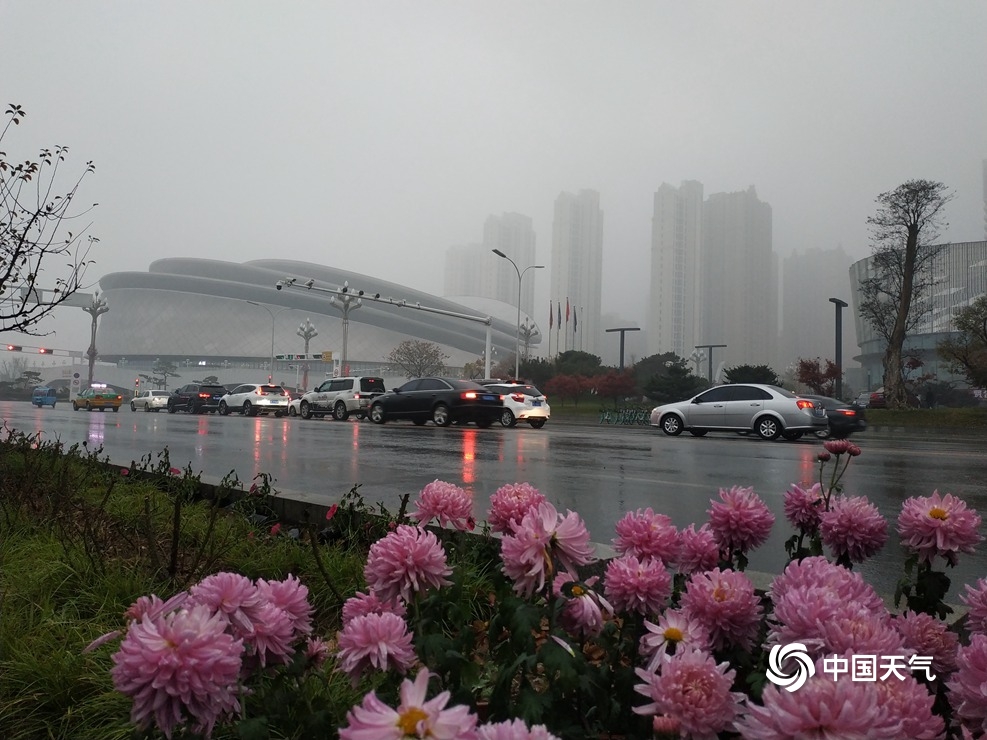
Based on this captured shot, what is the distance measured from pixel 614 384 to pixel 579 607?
42559mm

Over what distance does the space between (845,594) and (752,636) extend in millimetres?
247

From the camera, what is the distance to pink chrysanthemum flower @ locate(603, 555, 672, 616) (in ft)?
5.14

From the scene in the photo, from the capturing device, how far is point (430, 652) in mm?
1436

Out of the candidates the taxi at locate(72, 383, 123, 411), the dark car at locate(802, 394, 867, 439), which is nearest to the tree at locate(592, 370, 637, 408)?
the dark car at locate(802, 394, 867, 439)

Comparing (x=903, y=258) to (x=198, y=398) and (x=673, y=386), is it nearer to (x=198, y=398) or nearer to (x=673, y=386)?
(x=673, y=386)

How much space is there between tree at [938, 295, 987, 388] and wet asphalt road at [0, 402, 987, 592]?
22.3m

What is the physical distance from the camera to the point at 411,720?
34.2 inches

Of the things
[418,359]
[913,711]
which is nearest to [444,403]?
[913,711]

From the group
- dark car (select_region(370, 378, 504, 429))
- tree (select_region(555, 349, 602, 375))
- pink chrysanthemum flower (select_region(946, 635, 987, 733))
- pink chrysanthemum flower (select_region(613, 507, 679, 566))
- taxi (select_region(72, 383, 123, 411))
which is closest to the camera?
pink chrysanthemum flower (select_region(946, 635, 987, 733))

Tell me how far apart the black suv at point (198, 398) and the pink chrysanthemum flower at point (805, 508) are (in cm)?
4024

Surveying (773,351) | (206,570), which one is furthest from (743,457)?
(773,351)

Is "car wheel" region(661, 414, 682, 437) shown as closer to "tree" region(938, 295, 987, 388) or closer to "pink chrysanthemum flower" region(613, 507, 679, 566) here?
"tree" region(938, 295, 987, 388)

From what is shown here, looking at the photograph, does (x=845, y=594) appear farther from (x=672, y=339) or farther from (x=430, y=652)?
(x=672, y=339)

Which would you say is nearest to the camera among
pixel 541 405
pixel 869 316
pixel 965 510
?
pixel 965 510
